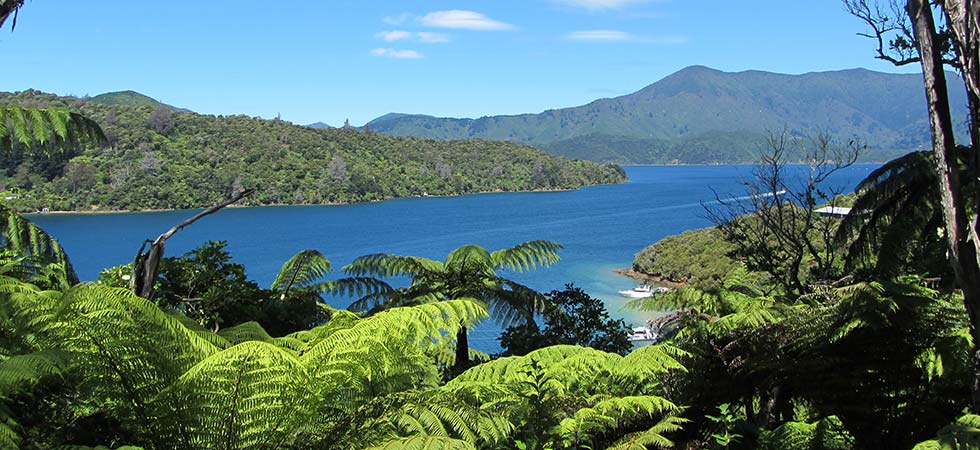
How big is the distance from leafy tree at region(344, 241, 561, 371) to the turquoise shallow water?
13.2m

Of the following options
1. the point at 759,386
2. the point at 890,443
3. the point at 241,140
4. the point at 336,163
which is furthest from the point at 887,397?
the point at 241,140

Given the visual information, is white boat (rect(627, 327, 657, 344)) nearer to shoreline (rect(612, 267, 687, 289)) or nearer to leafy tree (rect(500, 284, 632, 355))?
leafy tree (rect(500, 284, 632, 355))

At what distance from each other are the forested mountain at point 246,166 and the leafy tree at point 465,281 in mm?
61212

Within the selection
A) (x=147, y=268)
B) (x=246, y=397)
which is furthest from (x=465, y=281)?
(x=246, y=397)

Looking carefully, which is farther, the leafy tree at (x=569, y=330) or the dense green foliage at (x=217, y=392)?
the leafy tree at (x=569, y=330)

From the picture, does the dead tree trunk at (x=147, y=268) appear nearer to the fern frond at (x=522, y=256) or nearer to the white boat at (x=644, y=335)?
the white boat at (x=644, y=335)

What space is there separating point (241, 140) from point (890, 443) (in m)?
97.4

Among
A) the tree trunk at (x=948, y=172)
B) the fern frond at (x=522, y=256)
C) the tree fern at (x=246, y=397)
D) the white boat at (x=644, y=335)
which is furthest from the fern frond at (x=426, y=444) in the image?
the fern frond at (x=522, y=256)

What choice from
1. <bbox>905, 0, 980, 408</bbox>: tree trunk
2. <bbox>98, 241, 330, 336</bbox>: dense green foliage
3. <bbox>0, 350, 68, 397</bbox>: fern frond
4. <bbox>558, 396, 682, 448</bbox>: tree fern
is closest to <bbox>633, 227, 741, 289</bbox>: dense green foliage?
<bbox>98, 241, 330, 336</bbox>: dense green foliage

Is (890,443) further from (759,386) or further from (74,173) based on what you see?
(74,173)

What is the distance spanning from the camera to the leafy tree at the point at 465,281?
7.94 m

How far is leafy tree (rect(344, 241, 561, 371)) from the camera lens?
26.1ft

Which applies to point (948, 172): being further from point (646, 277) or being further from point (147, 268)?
point (646, 277)

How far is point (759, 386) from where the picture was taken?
4590 mm
